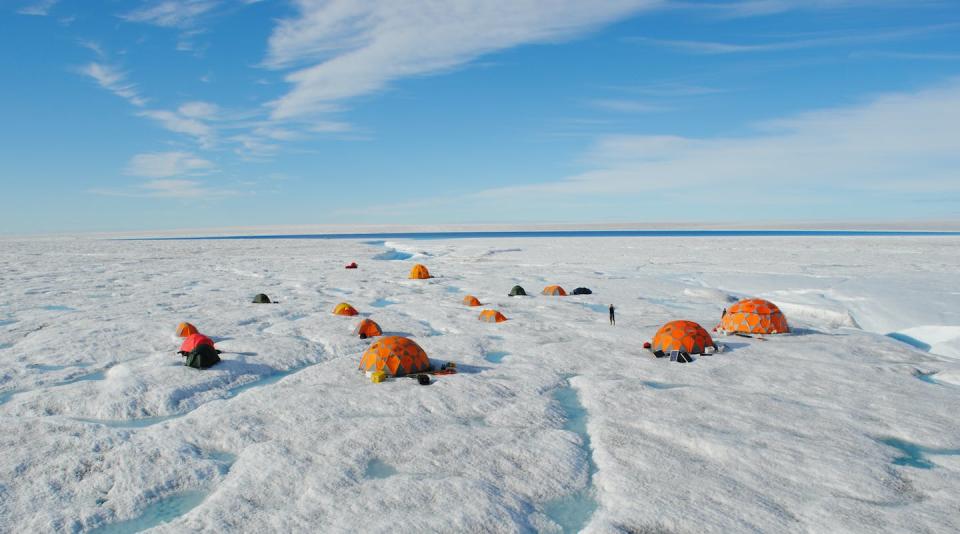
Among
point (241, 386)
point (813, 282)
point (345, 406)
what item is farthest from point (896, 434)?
point (813, 282)

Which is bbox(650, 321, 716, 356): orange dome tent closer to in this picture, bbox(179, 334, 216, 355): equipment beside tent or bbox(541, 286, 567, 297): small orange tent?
bbox(541, 286, 567, 297): small orange tent

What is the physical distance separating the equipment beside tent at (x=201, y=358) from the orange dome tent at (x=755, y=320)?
31.2 ft

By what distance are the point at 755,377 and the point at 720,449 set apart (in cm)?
319

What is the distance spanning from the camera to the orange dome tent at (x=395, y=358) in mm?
8648

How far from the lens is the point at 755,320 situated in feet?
38.2

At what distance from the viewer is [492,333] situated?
39.3ft

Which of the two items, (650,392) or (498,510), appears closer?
(498,510)

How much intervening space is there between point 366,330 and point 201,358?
3.23 m

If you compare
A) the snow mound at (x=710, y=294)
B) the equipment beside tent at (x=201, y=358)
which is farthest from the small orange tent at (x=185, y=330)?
the snow mound at (x=710, y=294)

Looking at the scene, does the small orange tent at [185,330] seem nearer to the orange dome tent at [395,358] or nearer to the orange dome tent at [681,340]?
the orange dome tent at [395,358]

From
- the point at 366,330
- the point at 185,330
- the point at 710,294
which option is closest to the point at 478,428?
the point at 366,330

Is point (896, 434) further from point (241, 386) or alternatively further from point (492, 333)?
point (241, 386)

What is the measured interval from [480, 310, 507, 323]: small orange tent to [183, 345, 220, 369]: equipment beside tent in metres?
5.95

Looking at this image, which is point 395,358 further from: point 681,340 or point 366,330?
point 681,340
